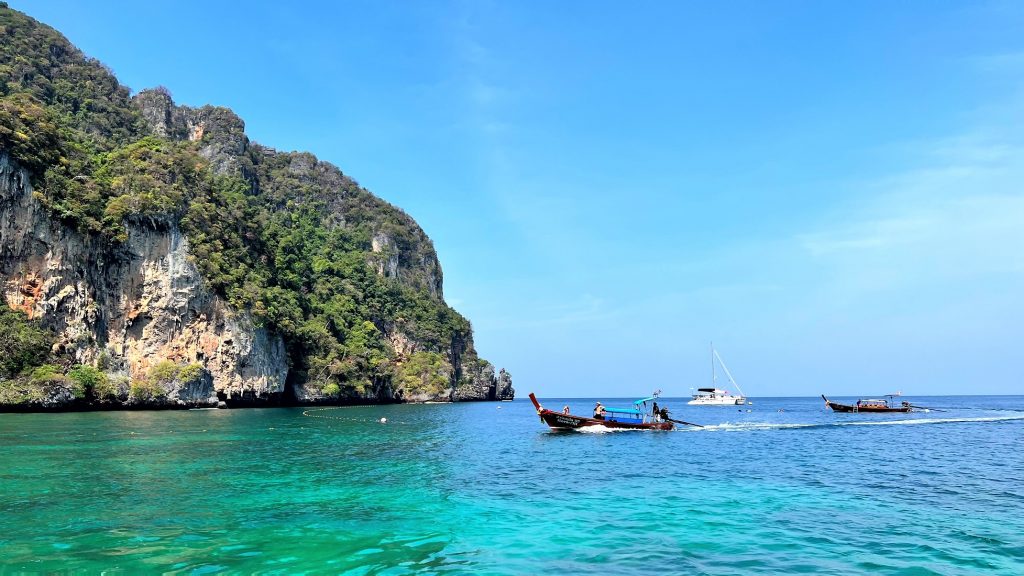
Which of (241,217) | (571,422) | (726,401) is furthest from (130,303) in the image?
(726,401)

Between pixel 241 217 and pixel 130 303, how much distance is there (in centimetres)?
2050

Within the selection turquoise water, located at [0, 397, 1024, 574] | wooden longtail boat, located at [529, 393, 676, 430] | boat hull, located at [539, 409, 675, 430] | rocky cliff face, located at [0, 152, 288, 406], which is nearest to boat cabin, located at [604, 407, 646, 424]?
wooden longtail boat, located at [529, 393, 676, 430]

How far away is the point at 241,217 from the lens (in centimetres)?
7800

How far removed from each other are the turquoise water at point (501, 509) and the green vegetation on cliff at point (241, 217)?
3906 cm

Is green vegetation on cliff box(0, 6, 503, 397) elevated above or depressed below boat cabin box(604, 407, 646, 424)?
above

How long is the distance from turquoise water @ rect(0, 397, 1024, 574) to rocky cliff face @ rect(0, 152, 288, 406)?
31241 millimetres

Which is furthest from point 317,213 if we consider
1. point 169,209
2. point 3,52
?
point 169,209

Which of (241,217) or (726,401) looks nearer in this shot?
(241,217)

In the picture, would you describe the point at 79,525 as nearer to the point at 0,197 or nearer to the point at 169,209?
the point at 0,197

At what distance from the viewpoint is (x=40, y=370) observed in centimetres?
4903

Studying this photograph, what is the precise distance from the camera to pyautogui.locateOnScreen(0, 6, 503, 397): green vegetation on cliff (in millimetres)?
58094

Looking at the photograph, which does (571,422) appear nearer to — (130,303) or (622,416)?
(622,416)

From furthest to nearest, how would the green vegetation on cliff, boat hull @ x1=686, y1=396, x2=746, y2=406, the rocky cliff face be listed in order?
boat hull @ x1=686, y1=396, x2=746, y2=406
the green vegetation on cliff
the rocky cliff face

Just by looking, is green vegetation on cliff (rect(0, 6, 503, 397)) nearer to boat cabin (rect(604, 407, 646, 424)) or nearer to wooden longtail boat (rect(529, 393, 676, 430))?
wooden longtail boat (rect(529, 393, 676, 430))
